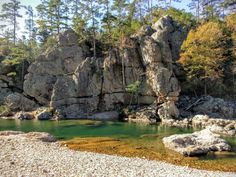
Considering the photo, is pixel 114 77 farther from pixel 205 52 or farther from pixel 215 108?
pixel 215 108

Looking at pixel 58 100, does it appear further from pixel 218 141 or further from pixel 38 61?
pixel 218 141

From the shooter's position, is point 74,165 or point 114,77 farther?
point 114,77

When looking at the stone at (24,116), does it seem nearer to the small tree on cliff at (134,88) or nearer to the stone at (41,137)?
the small tree on cliff at (134,88)

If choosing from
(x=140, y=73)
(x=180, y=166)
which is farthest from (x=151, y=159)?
(x=140, y=73)

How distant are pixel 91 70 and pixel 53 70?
9.27m

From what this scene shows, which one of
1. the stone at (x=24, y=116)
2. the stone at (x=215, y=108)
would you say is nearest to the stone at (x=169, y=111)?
the stone at (x=215, y=108)

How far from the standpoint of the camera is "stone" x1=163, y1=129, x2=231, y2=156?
23.1 meters

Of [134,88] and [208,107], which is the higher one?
[134,88]

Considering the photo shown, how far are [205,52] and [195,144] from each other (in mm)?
30799

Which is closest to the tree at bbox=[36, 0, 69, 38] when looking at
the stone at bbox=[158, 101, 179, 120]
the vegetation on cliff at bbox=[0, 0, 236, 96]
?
the vegetation on cliff at bbox=[0, 0, 236, 96]

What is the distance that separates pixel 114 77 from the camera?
2243 inches

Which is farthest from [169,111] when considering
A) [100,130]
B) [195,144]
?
[195,144]

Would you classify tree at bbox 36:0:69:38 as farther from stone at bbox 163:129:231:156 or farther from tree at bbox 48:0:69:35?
stone at bbox 163:129:231:156

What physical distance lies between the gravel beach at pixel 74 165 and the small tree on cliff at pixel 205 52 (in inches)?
1389
